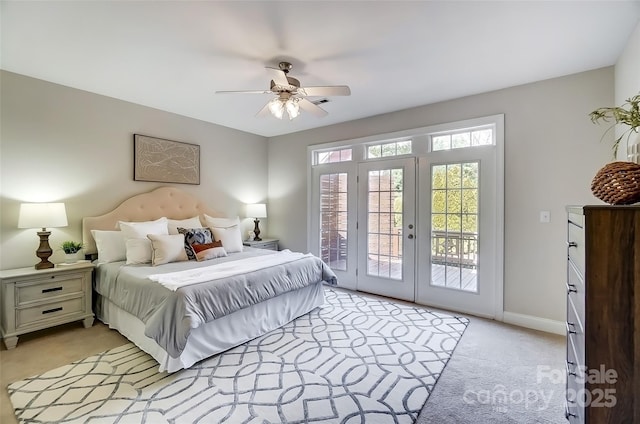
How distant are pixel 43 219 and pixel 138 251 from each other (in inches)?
33.9

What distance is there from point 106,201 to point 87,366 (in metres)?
2.00

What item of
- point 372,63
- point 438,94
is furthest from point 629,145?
point 372,63

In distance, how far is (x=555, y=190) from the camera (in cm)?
293

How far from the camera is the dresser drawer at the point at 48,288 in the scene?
2619 mm

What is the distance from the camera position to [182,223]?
3.90 metres

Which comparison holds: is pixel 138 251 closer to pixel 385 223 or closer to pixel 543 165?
pixel 385 223

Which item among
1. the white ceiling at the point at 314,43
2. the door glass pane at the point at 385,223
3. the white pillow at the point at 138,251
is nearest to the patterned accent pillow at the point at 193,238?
the white pillow at the point at 138,251

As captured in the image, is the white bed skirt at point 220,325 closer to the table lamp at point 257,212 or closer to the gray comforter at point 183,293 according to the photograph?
the gray comforter at point 183,293

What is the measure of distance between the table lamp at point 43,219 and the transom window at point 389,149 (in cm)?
374

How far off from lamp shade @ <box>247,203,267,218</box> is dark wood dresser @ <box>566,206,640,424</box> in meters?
4.36

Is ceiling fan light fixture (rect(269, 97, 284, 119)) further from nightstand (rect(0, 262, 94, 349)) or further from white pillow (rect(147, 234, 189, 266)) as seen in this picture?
nightstand (rect(0, 262, 94, 349))

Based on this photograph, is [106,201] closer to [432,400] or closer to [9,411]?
[9,411]

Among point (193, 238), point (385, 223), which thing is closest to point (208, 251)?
point (193, 238)

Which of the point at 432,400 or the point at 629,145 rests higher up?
the point at 629,145
